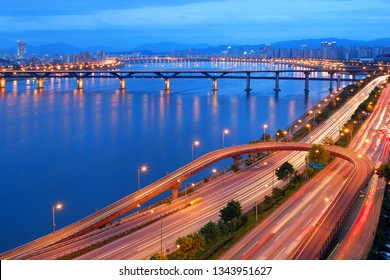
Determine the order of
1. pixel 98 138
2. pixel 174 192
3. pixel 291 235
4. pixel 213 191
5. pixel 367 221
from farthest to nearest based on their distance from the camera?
pixel 98 138 < pixel 174 192 < pixel 213 191 < pixel 367 221 < pixel 291 235

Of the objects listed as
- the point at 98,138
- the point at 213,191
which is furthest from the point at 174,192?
the point at 98,138

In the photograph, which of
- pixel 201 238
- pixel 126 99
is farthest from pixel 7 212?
pixel 126 99

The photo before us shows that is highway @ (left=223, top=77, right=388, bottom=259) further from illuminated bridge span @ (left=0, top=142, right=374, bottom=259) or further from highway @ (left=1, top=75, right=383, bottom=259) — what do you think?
highway @ (left=1, top=75, right=383, bottom=259)

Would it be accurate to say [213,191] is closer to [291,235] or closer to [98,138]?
[291,235]

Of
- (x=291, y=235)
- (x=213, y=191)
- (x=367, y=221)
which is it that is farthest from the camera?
(x=213, y=191)

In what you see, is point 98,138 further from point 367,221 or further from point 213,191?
point 367,221

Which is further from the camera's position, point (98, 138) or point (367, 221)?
point (98, 138)

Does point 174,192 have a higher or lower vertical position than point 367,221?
lower

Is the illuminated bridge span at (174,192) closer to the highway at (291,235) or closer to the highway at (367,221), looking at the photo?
the highway at (291,235)

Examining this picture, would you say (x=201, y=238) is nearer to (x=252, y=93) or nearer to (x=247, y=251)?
(x=247, y=251)
